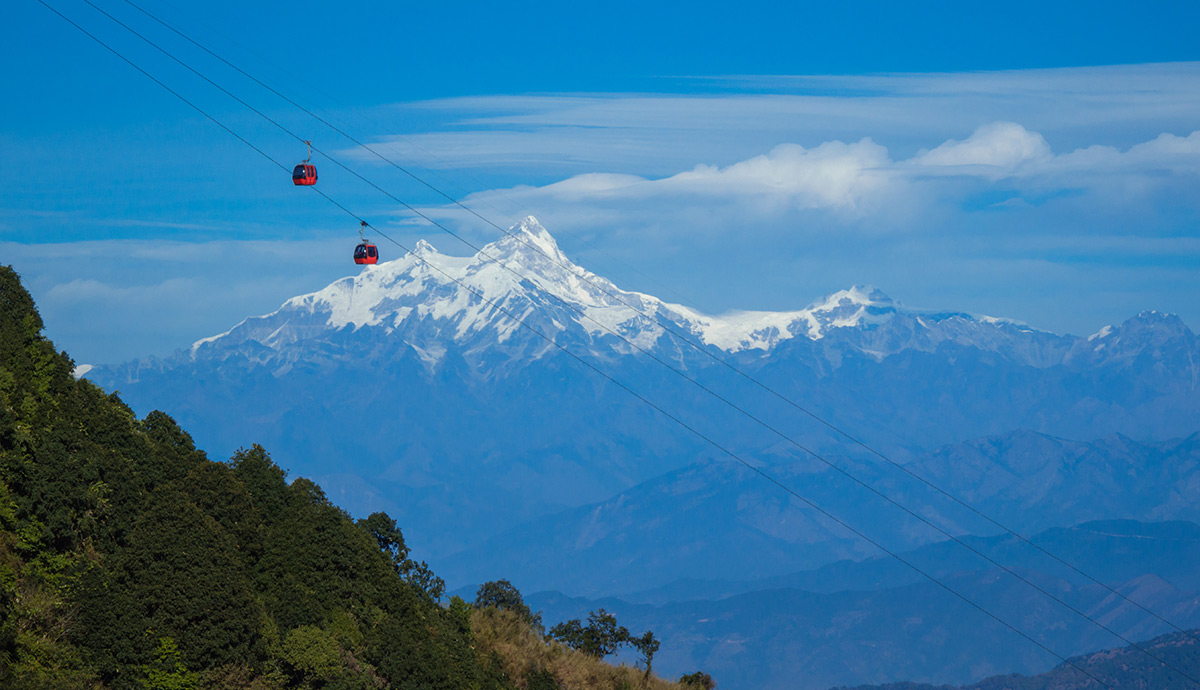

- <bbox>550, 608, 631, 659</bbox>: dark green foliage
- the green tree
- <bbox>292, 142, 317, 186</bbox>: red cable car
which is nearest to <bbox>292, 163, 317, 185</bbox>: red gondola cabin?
<bbox>292, 142, 317, 186</bbox>: red cable car

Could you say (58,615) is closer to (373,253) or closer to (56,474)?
(56,474)

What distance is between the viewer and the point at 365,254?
7200 centimetres

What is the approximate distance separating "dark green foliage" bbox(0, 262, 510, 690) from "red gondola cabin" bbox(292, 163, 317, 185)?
14.9 meters

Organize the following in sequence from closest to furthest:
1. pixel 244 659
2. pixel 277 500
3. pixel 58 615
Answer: pixel 58 615, pixel 244 659, pixel 277 500

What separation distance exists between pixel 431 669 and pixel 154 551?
44.2ft

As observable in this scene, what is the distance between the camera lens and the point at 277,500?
59.5 meters

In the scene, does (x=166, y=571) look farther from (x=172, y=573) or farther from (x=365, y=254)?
(x=365, y=254)

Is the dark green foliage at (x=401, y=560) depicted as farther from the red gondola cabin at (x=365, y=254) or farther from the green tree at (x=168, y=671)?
the green tree at (x=168, y=671)

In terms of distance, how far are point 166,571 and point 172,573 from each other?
0.85ft

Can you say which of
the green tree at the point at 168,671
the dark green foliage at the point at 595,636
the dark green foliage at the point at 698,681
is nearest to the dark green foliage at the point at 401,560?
the dark green foliage at the point at 595,636

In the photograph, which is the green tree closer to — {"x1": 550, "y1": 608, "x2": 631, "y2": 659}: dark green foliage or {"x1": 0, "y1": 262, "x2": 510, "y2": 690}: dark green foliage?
{"x1": 0, "y1": 262, "x2": 510, "y2": 690}: dark green foliage

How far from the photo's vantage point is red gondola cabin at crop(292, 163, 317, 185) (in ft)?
217

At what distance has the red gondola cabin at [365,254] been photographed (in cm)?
7153

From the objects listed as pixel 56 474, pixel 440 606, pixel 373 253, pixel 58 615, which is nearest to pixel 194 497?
pixel 56 474
